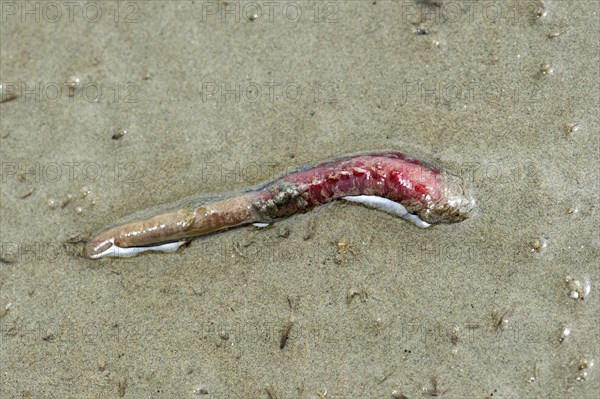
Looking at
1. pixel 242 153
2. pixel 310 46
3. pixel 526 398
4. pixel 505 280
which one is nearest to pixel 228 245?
pixel 242 153

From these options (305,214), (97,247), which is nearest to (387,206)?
(305,214)

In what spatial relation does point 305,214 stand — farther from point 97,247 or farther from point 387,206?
point 97,247

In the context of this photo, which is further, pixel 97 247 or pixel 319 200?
pixel 97 247

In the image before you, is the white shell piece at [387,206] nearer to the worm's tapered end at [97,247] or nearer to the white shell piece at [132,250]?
the white shell piece at [132,250]

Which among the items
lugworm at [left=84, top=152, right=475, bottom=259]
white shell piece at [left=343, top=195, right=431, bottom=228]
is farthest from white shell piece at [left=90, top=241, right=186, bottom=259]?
white shell piece at [left=343, top=195, right=431, bottom=228]

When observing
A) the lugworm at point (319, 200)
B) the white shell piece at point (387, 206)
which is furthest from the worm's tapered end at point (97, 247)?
the white shell piece at point (387, 206)

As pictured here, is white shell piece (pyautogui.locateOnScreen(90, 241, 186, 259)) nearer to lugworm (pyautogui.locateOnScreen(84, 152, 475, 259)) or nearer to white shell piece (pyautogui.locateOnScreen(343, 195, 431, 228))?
lugworm (pyautogui.locateOnScreen(84, 152, 475, 259))
